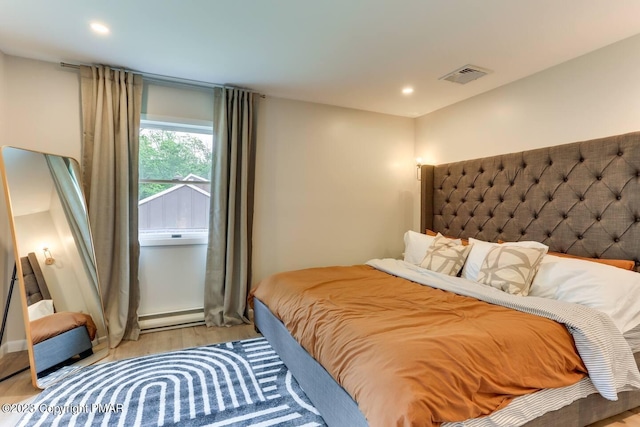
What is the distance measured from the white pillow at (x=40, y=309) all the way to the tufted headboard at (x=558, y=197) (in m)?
3.44

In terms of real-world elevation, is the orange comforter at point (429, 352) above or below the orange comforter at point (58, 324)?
above

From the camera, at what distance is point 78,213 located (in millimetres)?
2510

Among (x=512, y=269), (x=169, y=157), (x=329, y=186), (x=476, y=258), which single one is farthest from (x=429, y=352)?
(x=169, y=157)

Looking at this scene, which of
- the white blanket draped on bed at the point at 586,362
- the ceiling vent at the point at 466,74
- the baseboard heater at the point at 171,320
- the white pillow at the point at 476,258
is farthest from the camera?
the baseboard heater at the point at 171,320

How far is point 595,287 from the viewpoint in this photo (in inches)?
70.5

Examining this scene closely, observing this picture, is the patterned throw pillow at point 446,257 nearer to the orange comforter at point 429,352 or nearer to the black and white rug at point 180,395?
the orange comforter at point 429,352

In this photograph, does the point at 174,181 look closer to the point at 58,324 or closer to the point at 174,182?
the point at 174,182

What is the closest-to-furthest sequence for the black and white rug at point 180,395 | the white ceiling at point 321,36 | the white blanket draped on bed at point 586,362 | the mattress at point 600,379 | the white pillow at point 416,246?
the white blanket draped on bed at point 586,362
the mattress at point 600,379
the black and white rug at point 180,395
the white ceiling at point 321,36
the white pillow at point 416,246

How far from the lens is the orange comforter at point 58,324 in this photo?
2075 mm

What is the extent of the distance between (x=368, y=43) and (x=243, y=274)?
2.21 metres

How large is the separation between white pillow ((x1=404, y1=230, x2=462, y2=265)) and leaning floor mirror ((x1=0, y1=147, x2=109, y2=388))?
8.90ft

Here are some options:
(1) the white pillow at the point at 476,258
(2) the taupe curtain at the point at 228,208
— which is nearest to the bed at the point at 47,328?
(2) the taupe curtain at the point at 228,208

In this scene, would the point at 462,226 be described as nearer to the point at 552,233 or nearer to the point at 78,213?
the point at 552,233

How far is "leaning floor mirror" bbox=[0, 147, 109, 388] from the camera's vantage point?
207 cm
